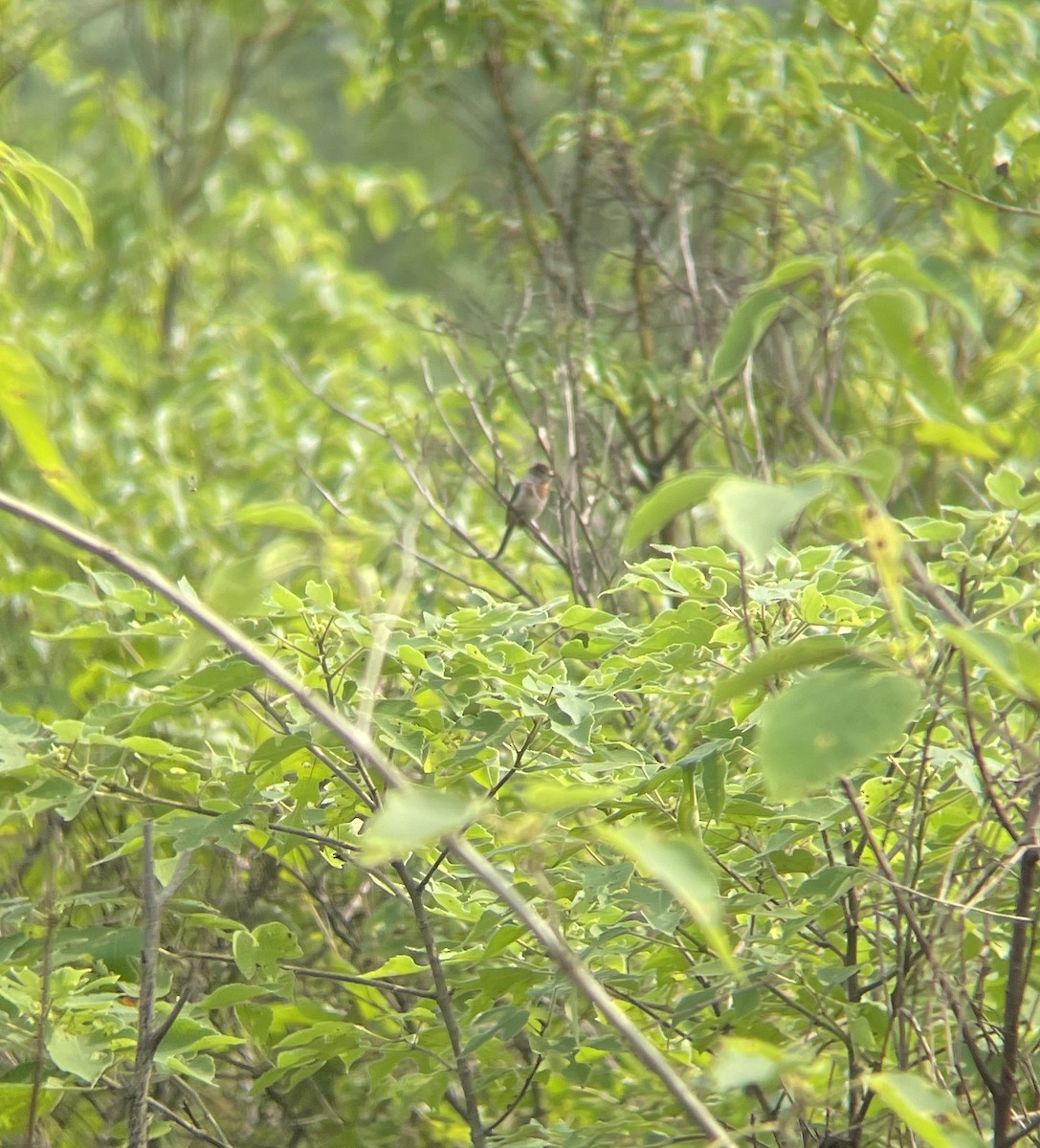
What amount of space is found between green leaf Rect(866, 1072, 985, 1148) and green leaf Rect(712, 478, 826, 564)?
35cm

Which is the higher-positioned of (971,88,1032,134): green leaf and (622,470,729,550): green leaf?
(971,88,1032,134): green leaf

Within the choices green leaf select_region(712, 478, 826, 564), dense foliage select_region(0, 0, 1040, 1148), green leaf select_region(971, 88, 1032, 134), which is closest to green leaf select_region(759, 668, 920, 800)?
dense foliage select_region(0, 0, 1040, 1148)

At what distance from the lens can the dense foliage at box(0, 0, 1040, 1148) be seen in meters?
0.90

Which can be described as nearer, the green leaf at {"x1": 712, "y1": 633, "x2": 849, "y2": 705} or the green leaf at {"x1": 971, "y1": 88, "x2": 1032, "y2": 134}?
the green leaf at {"x1": 712, "y1": 633, "x2": 849, "y2": 705}

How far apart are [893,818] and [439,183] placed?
852 centimetres

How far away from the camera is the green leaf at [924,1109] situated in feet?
2.60

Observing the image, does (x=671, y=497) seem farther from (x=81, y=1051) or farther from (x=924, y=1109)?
(x=81, y=1051)

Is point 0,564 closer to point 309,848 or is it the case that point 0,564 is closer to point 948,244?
point 309,848

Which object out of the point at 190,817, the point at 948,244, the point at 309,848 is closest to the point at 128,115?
the point at 948,244

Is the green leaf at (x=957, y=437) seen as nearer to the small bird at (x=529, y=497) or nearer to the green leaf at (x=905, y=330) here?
the green leaf at (x=905, y=330)

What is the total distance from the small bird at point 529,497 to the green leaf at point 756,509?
155 centimetres

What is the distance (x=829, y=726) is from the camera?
0.79 m

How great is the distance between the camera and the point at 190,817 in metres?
1.40

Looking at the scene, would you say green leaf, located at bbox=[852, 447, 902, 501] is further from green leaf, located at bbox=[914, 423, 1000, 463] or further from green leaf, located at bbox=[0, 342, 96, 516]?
green leaf, located at bbox=[0, 342, 96, 516]
